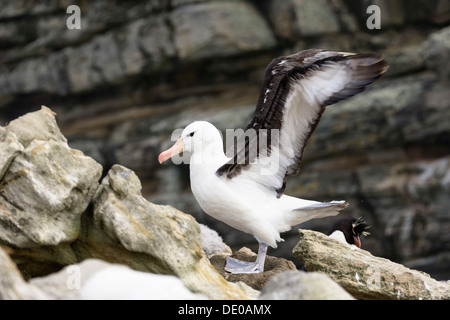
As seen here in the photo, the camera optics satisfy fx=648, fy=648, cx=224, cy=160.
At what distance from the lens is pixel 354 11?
55.9 feet

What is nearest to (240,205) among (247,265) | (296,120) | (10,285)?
(247,265)

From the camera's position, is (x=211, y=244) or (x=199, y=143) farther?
(x=211, y=244)

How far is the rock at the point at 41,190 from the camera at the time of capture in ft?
15.8

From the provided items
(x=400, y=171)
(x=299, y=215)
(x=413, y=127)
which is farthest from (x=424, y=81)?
(x=299, y=215)

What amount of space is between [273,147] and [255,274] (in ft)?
4.23

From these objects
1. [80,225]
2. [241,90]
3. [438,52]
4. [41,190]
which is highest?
[41,190]

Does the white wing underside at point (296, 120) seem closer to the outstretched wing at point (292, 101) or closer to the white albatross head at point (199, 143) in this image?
the outstretched wing at point (292, 101)

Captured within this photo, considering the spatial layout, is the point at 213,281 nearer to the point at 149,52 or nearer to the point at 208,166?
the point at 208,166

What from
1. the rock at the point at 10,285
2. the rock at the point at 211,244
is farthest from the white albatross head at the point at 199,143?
the rock at the point at 10,285

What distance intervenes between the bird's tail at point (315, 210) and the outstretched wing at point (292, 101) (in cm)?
48

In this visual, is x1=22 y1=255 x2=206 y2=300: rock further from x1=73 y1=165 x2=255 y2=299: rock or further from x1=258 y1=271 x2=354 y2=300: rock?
x1=258 y1=271 x2=354 y2=300: rock

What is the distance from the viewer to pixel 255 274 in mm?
6266

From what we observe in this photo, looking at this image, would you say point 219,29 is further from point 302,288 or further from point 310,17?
point 302,288
